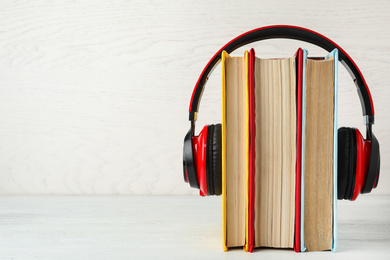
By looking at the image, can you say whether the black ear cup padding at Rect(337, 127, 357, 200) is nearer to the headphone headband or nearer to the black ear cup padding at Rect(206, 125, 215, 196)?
the headphone headband

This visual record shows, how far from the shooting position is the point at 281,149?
23.7 inches

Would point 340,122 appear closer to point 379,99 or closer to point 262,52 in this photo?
point 379,99

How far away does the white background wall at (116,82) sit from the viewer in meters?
1.08

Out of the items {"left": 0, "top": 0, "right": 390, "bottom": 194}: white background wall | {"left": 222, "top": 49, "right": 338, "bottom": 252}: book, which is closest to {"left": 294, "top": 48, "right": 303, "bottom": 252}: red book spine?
{"left": 222, "top": 49, "right": 338, "bottom": 252}: book

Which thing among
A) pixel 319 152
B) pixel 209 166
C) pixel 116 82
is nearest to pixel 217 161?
pixel 209 166

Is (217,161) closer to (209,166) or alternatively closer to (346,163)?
(209,166)

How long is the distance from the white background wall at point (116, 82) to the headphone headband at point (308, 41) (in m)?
0.42

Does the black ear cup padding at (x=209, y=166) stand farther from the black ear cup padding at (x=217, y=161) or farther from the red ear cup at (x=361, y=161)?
A: the red ear cup at (x=361, y=161)

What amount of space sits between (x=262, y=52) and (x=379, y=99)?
0.31 meters

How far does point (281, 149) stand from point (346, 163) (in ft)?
0.30

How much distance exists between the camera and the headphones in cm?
60

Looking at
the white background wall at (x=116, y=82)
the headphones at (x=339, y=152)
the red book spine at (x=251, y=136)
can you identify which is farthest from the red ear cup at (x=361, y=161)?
the white background wall at (x=116, y=82)

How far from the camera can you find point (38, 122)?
112cm

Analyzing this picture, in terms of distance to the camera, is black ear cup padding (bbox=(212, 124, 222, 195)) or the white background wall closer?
black ear cup padding (bbox=(212, 124, 222, 195))
